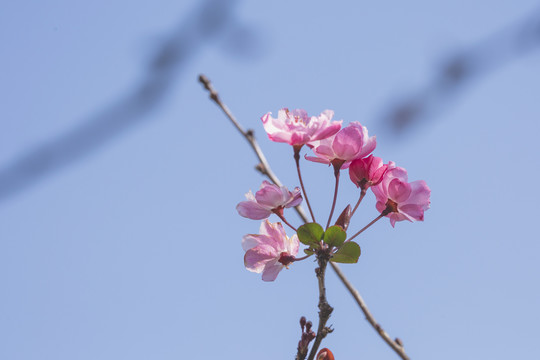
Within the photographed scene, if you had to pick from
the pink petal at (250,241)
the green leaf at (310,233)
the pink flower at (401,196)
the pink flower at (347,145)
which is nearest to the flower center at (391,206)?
the pink flower at (401,196)

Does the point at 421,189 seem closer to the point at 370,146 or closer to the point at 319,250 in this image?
the point at 370,146

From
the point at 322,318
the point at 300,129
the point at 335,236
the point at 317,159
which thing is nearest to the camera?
the point at 322,318

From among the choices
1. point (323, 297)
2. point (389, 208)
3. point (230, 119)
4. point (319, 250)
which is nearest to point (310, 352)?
point (323, 297)

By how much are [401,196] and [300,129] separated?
36 cm


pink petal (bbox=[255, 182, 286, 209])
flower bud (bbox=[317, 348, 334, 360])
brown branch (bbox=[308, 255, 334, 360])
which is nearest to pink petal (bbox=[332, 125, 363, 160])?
pink petal (bbox=[255, 182, 286, 209])

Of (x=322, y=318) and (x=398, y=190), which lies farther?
(x=398, y=190)

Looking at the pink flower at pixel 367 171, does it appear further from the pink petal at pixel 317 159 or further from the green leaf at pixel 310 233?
the green leaf at pixel 310 233

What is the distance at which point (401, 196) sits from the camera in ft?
5.91

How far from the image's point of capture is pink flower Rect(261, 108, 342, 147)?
1.76 m

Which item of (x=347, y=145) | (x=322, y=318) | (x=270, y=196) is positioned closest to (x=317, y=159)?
(x=347, y=145)

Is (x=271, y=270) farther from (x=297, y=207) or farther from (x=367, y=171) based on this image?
(x=367, y=171)

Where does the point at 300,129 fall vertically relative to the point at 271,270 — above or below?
above

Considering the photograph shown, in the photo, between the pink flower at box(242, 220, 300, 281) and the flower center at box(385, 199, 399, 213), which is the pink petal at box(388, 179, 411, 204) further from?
the pink flower at box(242, 220, 300, 281)

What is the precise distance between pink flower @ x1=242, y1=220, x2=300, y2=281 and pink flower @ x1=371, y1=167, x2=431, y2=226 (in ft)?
0.95
